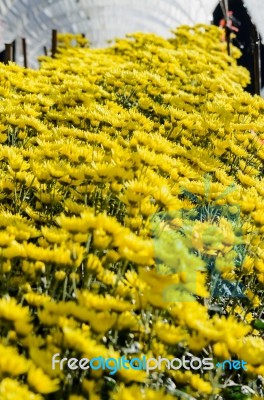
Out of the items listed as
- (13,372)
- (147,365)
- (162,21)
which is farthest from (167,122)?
(162,21)

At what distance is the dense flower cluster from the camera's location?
1068mm

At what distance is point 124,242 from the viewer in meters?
1.25

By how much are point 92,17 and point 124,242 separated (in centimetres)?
984

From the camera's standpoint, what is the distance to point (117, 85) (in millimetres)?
3273

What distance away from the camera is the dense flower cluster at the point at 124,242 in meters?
1.07

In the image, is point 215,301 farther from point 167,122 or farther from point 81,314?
point 167,122

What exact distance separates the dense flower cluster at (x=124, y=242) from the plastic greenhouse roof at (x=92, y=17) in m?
5.60

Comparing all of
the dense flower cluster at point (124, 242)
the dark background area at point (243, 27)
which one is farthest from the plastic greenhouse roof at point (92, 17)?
the dense flower cluster at point (124, 242)

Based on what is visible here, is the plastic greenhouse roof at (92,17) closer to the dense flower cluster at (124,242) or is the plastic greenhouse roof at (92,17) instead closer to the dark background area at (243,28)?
the dark background area at (243,28)

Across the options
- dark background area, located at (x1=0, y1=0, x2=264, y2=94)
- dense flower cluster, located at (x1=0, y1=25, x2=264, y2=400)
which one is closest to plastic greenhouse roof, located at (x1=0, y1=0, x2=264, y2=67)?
dark background area, located at (x1=0, y1=0, x2=264, y2=94)

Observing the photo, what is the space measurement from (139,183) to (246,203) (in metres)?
0.42

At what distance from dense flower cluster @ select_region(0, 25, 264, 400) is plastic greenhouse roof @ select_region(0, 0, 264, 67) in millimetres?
5598

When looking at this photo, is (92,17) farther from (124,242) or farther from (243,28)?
(124,242)

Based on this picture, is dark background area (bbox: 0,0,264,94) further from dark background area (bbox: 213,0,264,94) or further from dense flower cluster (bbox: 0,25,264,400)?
dense flower cluster (bbox: 0,25,264,400)
